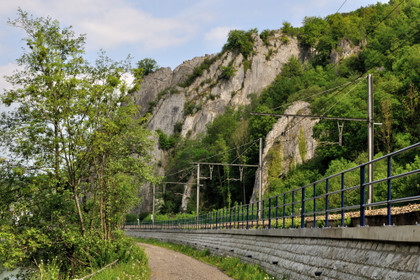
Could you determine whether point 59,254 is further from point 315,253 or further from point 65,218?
point 315,253

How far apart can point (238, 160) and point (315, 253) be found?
79401mm

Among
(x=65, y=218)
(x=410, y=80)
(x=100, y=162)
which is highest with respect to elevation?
(x=410, y=80)

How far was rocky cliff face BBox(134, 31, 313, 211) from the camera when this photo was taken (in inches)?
5497

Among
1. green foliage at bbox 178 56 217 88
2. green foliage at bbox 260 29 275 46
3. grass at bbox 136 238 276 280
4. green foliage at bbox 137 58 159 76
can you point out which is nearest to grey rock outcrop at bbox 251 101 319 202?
grass at bbox 136 238 276 280

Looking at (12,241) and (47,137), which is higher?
(47,137)

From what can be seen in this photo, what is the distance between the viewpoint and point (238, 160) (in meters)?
91.5

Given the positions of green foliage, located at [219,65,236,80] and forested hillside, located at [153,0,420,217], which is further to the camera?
green foliage, located at [219,65,236,80]

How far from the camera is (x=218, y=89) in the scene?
5694 inches

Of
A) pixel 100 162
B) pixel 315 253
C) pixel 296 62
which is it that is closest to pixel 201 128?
pixel 296 62

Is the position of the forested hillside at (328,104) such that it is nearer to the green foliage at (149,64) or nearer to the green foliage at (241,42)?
the green foliage at (241,42)

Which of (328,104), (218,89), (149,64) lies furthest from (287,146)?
(149,64)

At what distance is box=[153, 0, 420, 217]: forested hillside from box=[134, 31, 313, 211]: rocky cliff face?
2.03 m

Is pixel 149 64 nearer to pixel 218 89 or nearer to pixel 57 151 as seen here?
pixel 218 89

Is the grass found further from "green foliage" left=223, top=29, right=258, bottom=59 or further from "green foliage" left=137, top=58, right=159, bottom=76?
"green foliage" left=137, top=58, right=159, bottom=76
